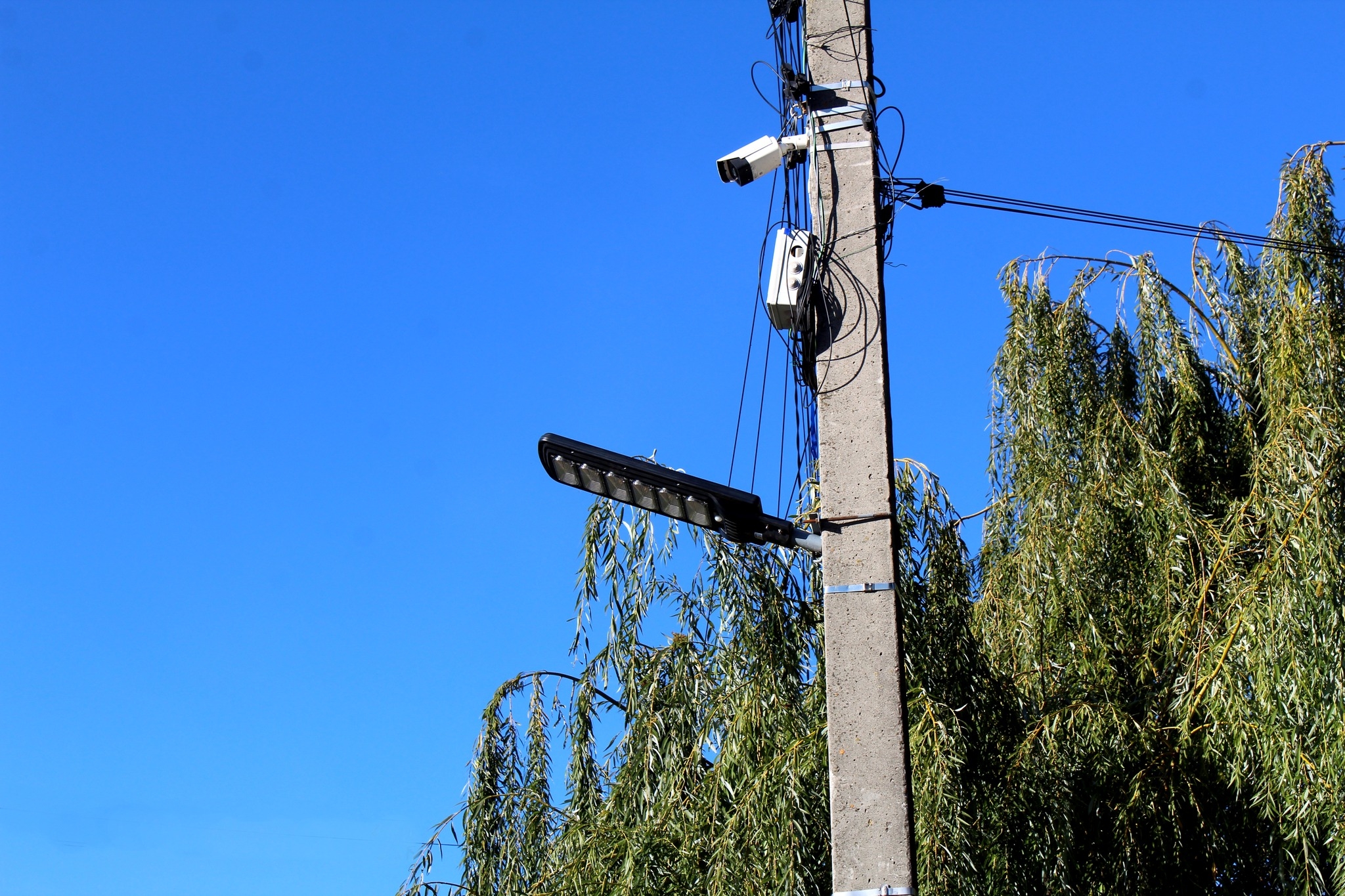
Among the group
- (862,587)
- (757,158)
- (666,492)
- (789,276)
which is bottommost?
(862,587)

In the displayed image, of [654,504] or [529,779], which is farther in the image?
[529,779]

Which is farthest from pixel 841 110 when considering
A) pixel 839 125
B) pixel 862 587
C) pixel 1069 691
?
pixel 1069 691

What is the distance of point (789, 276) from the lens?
204 inches

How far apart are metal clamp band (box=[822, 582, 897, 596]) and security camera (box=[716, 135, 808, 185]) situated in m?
1.73

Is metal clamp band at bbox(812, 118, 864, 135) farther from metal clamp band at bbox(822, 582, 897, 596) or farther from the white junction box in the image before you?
metal clamp band at bbox(822, 582, 897, 596)

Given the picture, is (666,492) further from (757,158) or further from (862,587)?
(757,158)

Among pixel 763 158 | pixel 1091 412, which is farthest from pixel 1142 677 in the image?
pixel 763 158

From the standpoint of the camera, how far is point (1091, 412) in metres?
9.49

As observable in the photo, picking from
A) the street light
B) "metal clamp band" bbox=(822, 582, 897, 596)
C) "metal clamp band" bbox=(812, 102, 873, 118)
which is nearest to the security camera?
"metal clamp band" bbox=(812, 102, 873, 118)

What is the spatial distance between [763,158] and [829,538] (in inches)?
63.5

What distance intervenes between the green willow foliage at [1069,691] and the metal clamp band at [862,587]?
1901 millimetres

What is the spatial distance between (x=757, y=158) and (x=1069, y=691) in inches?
137

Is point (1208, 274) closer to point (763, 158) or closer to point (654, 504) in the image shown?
point (763, 158)

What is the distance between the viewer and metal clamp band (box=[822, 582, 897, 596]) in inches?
184
